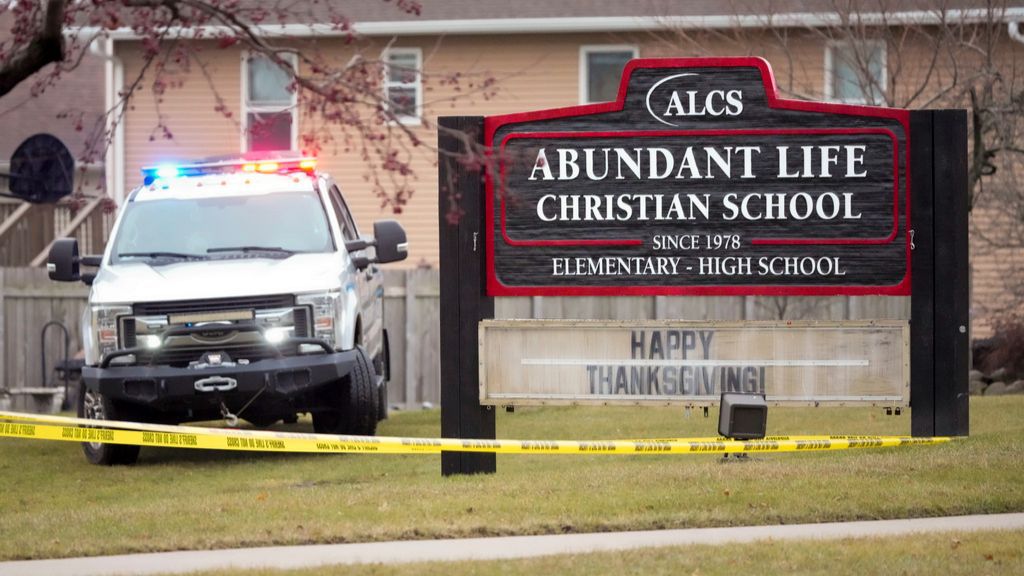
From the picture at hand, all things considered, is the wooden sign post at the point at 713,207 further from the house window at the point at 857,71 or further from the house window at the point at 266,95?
the house window at the point at 266,95

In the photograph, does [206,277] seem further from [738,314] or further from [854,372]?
[738,314]

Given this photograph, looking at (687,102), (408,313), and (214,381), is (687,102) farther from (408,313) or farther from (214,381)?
(408,313)

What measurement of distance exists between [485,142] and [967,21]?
34.4 ft

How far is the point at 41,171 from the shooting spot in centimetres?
2133

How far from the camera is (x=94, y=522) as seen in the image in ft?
30.1

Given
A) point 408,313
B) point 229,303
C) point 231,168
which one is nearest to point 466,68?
point 408,313

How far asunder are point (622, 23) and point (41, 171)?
27.9 feet

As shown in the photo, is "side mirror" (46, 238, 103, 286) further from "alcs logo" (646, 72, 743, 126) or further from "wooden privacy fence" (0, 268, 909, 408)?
"wooden privacy fence" (0, 268, 909, 408)

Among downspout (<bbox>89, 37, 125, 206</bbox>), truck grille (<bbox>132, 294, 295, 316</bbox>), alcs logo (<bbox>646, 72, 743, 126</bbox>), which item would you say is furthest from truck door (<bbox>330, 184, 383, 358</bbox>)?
downspout (<bbox>89, 37, 125, 206</bbox>)

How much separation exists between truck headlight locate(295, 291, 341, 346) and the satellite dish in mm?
9685

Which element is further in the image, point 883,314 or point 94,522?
point 883,314

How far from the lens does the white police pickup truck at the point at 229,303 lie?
12320mm

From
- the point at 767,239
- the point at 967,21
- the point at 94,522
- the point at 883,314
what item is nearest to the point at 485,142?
the point at 767,239

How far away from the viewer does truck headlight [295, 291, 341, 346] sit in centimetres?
1245
